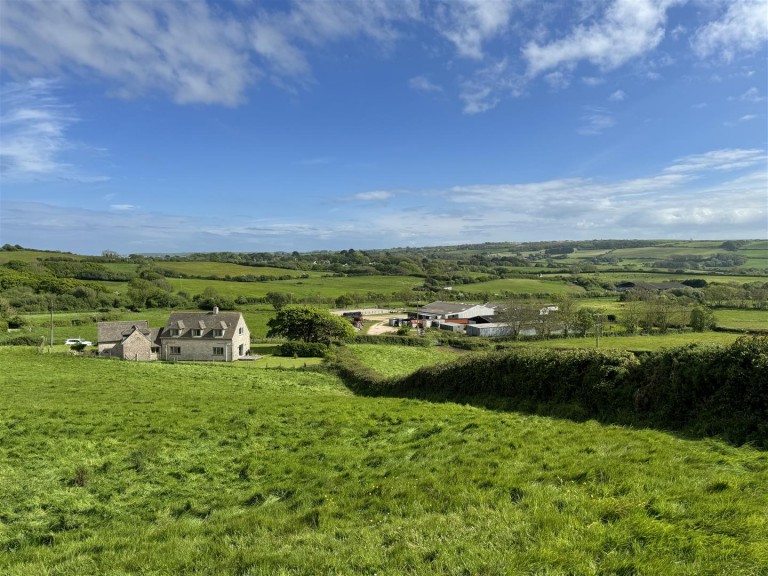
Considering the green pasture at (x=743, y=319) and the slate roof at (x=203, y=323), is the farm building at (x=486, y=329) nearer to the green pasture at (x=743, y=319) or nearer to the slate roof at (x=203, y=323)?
the green pasture at (x=743, y=319)

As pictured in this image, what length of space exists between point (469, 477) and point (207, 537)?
4.29 meters

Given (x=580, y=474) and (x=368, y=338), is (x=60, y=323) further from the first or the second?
(x=580, y=474)

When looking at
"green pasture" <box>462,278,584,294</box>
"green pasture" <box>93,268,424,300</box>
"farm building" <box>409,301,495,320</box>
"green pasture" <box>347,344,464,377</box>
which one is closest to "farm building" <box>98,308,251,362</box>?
"green pasture" <box>347,344,464,377</box>

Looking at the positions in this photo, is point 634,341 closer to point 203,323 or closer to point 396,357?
point 396,357

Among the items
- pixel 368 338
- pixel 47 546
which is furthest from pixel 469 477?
pixel 368 338

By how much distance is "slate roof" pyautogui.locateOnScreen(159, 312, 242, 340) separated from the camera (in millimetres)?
55250

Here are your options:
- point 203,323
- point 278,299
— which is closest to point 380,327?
point 278,299

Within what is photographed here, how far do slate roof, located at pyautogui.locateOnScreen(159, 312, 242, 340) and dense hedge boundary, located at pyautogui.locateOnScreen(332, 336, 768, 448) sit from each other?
132 feet

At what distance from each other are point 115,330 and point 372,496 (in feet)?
191

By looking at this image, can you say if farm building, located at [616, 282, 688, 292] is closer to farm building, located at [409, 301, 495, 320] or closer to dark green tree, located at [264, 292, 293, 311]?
farm building, located at [409, 301, 495, 320]

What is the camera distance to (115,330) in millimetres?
55500

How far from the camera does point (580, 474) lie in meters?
7.51

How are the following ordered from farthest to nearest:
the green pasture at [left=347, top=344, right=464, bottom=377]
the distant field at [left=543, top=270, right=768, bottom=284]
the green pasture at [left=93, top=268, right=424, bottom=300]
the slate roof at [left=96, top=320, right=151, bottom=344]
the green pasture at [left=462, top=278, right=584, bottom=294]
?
the distant field at [left=543, top=270, right=768, bottom=284] < the green pasture at [left=462, top=278, right=584, bottom=294] < the green pasture at [left=93, top=268, right=424, bottom=300] < the slate roof at [left=96, top=320, right=151, bottom=344] < the green pasture at [left=347, top=344, right=464, bottom=377]

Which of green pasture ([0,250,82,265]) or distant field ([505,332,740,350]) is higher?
green pasture ([0,250,82,265])
